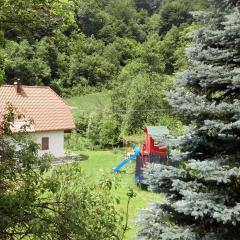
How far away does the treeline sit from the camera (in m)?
4.98

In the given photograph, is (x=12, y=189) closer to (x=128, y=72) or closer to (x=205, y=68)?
(x=205, y=68)

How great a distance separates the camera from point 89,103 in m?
48.3

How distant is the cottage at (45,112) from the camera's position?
26.9m

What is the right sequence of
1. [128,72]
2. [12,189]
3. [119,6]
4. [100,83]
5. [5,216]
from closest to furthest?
[5,216] → [12,189] → [128,72] → [100,83] → [119,6]

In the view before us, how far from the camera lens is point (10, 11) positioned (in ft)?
15.5

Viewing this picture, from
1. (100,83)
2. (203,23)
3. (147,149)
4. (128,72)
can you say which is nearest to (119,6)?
(100,83)

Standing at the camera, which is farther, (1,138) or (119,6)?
(119,6)

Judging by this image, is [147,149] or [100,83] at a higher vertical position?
[100,83]

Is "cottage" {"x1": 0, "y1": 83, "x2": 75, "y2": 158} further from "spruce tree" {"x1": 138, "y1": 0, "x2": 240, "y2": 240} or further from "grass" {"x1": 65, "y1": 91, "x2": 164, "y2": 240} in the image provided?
"spruce tree" {"x1": 138, "y1": 0, "x2": 240, "y2": 240}

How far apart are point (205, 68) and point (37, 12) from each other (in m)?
2.94

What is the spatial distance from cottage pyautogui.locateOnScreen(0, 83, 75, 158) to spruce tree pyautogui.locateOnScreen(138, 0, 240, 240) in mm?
19818

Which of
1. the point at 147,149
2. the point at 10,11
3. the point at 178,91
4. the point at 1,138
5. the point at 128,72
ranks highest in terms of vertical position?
the point at 128,72

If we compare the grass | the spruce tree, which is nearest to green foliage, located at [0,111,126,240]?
the spruce tree

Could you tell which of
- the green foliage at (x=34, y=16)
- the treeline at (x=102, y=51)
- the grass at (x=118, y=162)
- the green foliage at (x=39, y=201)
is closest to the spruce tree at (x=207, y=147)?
the treeline at (x=102, y=51)
